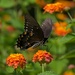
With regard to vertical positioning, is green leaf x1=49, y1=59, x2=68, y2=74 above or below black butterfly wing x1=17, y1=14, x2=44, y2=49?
below

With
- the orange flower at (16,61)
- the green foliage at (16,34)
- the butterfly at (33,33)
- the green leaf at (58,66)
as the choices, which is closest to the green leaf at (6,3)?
the green foliage at (16,34)

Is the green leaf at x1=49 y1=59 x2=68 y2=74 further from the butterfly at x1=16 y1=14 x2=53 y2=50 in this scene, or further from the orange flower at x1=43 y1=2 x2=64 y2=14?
the orange flower at x1=43 y1=2 x2=64 y2=14

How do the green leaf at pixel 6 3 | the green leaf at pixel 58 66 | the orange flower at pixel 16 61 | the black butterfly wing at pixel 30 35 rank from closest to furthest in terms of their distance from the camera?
the orange flower at pixel 16 61, the black butterfly wing at pixel 30 35, the green leaf at pixel 58 66, the green leaf at pixel 6 3

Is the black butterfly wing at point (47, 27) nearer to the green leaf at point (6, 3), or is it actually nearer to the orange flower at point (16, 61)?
the orange flower at point (16, 61)

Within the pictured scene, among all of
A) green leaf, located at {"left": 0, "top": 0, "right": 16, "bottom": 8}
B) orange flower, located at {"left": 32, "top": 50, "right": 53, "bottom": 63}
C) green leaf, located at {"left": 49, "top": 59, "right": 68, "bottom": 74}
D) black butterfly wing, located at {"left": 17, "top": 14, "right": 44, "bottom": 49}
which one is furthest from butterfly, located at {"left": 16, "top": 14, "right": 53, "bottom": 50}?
green leaf, located at {"left": 0, "top": 0, "right": 16, "bottom": 8}

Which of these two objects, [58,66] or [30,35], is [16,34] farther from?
[30,35]

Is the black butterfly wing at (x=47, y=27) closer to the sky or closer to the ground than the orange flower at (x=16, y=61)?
closer to the sky

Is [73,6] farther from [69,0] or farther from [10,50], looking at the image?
[10,50]
